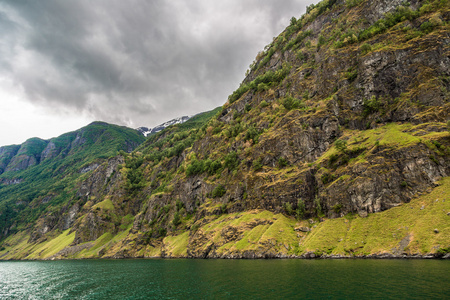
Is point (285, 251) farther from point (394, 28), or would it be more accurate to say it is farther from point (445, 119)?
point (394, 28)

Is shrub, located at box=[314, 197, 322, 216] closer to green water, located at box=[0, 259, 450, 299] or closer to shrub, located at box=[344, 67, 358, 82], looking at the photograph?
green water, located at box=[0, 259, 450, 299]

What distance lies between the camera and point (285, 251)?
260 feet

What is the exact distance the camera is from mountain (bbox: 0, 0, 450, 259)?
226 feet

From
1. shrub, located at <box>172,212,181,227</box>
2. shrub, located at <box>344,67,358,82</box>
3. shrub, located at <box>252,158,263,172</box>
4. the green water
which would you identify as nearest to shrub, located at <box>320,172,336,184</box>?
shrub, located at <box>252,158,263,172</box>

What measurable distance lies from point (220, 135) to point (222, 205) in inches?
2813

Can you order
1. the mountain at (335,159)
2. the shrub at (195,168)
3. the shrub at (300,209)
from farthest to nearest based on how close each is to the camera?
the shrub at (195,168), the shrub at (300,209), the mountain at (335,159)

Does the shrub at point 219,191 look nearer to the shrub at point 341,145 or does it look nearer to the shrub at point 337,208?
the shrub at point 337,208

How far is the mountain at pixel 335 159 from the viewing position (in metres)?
68.9

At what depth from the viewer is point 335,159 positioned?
93562mm

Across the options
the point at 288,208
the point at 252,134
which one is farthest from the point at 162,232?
the point at 288,208

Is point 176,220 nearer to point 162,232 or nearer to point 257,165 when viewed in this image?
point 162,232

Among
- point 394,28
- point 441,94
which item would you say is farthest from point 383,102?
point 394,28

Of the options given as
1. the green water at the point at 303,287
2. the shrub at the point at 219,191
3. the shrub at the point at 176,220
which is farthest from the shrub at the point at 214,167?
the green water at the point at 303,287

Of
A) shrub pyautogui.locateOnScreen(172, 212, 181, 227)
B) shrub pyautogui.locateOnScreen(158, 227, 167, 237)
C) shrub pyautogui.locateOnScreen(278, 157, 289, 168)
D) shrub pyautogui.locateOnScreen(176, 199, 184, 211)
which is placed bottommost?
shrub pyautogui.locateOnScreen(158, 227, 167, 237)
